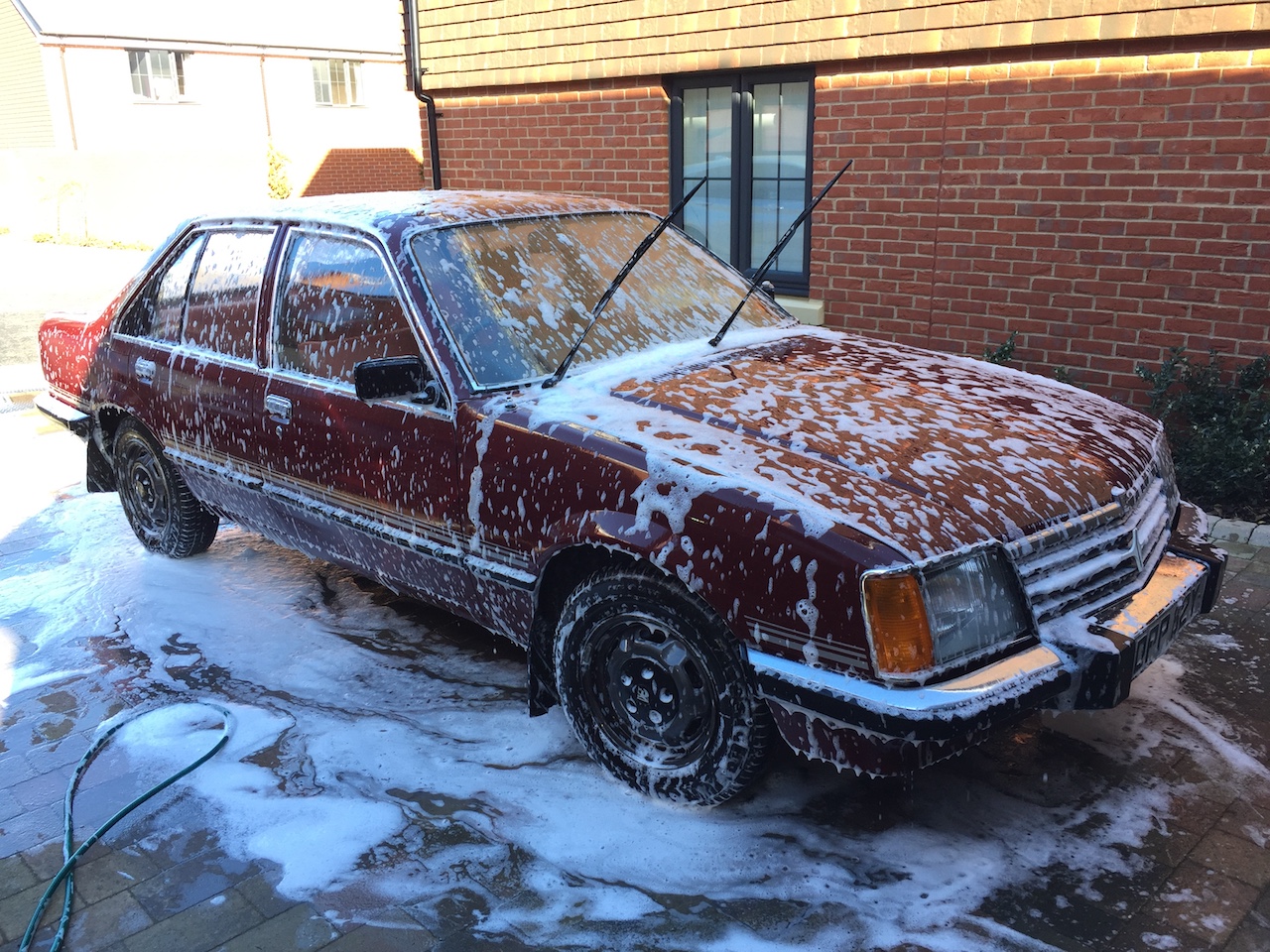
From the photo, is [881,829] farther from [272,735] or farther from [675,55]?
[675,55]

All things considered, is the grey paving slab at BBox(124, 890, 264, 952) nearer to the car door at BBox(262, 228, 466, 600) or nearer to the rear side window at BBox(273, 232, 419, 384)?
the car door at BBox(262, 228, 466, 600)

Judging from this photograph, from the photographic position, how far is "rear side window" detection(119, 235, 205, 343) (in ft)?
15.6

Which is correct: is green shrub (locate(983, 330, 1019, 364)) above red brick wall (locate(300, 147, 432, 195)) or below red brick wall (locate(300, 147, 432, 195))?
below

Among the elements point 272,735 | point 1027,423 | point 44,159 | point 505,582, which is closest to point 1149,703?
point 1027,423

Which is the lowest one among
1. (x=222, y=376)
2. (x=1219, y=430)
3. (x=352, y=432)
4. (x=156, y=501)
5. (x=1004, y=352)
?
(x=156, y=501)

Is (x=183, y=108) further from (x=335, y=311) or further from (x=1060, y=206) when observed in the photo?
(x=335, y=311)

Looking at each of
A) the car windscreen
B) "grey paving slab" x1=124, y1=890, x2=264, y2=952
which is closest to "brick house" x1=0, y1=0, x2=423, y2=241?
the car windscreen

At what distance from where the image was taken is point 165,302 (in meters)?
4.86

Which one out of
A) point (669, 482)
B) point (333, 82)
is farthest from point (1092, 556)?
point (333, 82)

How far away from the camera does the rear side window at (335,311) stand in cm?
368

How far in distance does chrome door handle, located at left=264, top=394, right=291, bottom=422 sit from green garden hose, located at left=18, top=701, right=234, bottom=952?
3.57ft

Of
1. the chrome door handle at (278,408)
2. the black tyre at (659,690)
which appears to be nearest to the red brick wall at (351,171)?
the chrome door handle at (278,408)

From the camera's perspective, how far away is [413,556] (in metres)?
3.69

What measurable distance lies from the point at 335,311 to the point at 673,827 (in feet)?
7.20
